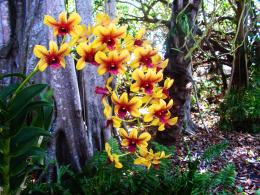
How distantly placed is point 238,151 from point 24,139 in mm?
3671

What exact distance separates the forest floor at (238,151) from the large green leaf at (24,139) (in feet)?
6.49

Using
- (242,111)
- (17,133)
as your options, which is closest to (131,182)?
(17,133)

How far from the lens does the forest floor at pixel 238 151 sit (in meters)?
3.63

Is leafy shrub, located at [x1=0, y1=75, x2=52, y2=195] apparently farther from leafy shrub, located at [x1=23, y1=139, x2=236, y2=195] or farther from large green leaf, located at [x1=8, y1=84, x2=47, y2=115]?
leafy shrub, located at [x1=23, y1=139, x2=236, y2=195]

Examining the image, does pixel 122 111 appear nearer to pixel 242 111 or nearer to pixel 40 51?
pixel 40 51

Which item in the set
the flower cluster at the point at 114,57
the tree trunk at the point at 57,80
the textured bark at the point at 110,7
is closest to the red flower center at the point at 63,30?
the flower cluster at the point at 114,57

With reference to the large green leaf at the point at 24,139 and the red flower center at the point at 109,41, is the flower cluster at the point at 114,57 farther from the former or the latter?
the large green leaf at the point at 24,139

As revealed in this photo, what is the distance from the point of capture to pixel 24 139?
1477 mm

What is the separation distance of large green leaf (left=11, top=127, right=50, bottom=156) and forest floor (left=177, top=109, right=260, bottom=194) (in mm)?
1979

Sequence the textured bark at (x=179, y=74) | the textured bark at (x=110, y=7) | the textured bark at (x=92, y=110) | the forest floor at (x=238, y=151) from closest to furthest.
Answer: the textured bark at (x=92, y=110), the textured bark at (x=179, y=74), the forest floor at (x=238, y=151), the textured bark at (x=110, y=7)

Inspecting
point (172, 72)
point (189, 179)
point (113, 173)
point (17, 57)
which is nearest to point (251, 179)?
point (172, 72)

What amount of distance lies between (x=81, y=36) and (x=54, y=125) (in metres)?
1.30

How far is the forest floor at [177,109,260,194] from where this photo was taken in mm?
3625

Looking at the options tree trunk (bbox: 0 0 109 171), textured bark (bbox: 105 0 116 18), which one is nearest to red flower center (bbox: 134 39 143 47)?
tree trunk (bbox: 0 0 109 171)
